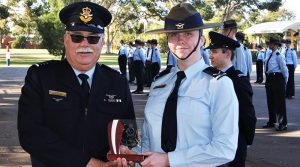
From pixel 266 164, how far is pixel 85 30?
5014 millimetres

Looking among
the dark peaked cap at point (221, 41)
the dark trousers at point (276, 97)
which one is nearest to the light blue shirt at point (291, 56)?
the dark trousers at point (276, 97)

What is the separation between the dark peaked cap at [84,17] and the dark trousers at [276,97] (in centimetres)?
794

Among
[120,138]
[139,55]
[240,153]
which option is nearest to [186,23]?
[120,138]

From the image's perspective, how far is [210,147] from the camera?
97.1 inches

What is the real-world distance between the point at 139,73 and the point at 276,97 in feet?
27.8

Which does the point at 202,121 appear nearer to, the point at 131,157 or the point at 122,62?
the point at 131,157

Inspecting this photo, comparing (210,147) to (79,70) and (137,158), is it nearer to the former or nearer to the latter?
(137,158)

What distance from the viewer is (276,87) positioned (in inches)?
418

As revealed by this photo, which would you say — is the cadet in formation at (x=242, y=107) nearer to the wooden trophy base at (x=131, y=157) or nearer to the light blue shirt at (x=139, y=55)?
the wooden trophy base at (x=131, y=157)

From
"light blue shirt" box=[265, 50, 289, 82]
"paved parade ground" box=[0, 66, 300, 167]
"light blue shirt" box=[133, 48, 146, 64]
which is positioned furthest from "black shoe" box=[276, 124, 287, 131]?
"light blue shirt" box=[133, 48, 146, 64]

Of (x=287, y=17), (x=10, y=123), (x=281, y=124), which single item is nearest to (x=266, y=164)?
(x=281, y=124)

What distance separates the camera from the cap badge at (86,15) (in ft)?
9.27

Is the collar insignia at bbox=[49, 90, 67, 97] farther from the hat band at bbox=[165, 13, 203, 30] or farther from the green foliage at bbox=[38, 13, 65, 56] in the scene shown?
the green foliage at bbox=[38, 13, 65, 56]

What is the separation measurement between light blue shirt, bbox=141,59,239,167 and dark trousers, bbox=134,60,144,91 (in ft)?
48.2
